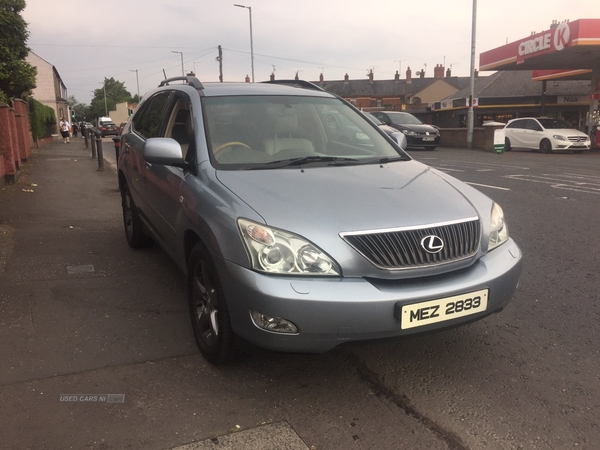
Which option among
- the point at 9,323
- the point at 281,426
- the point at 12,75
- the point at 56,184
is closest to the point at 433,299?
the point at 281,426

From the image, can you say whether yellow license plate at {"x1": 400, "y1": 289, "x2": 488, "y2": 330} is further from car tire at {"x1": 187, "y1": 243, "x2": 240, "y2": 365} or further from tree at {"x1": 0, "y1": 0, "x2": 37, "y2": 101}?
tree at {"x1": 0, "y1": 0, "x2": 37, "y2": 101}

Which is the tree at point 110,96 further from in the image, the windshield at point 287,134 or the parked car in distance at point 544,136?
the windshield at point 287,134

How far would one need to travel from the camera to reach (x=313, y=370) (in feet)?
10.6

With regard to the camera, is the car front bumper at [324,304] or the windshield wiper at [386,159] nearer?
the car front bumper at [324,304]

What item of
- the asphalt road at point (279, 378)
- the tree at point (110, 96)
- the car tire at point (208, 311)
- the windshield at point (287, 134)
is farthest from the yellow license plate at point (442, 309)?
the tree at point (110, 96)

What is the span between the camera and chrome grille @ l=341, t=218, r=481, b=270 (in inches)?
107

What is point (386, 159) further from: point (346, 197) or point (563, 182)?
point (563, 182)

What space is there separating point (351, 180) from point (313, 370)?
1.17m

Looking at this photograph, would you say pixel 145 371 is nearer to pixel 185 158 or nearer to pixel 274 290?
pixel 274 290

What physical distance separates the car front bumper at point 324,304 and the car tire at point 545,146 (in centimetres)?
2180

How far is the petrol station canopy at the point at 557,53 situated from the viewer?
70.1 feet

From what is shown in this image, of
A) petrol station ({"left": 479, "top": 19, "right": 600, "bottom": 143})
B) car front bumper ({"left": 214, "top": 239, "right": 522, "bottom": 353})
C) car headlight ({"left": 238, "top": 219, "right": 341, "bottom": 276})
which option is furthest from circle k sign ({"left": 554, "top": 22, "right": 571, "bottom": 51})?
car headlight ({"left": 238, "top": 219, "right": 341, "bottom": 276})

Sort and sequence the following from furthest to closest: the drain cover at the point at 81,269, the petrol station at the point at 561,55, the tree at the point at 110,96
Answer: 1. the tree at the point at 110,96
2. the petrol station at the point at 561,55
3. the drain cover at the point at 81,269

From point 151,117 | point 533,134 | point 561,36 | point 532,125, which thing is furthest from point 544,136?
point 151,117
